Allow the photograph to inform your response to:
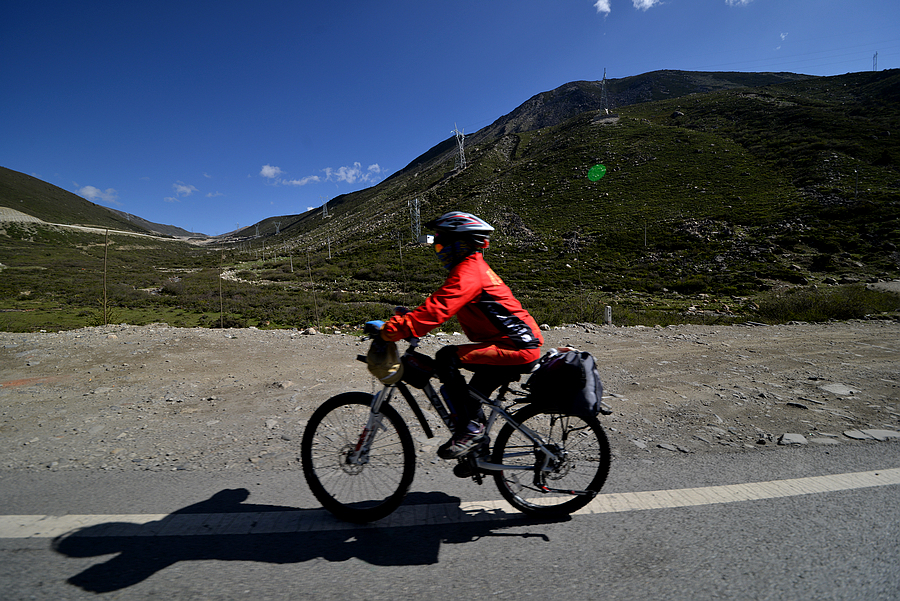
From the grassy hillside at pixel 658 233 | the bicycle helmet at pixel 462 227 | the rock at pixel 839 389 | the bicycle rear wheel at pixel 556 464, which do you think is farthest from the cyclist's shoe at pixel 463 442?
the grassy hillside at pixel 658 233

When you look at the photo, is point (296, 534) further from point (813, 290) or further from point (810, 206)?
point (810, 206)

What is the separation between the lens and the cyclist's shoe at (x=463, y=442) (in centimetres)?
261

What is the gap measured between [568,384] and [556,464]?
2.25 ft

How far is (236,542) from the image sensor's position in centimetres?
229

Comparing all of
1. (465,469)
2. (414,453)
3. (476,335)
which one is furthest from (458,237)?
(465,469)

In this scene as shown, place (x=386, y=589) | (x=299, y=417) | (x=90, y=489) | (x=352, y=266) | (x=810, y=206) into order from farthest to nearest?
(x=352, y=266)
(x=810, y=206)
(x=299, y=417)
(x=90, y=489)
(x=386, y=589)

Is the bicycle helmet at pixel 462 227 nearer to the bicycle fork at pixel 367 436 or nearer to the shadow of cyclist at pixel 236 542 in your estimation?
the bicycle fork at pixel 367 436

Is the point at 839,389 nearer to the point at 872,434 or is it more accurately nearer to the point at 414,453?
the point at 872,434

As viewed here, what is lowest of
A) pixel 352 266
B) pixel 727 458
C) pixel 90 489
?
pixel 727 458

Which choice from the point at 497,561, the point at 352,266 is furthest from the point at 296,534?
the point at 352,266

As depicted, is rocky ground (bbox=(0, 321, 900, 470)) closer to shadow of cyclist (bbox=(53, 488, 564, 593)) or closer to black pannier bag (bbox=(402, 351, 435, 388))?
shadow of cyclist (bbox=(53, 488, 564, 593))

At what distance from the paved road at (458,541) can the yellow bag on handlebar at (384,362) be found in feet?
3.32

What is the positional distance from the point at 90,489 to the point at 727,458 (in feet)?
17.5

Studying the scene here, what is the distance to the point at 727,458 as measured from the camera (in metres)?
3.41
